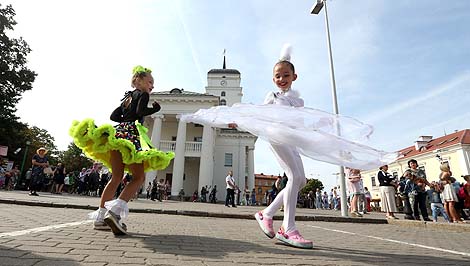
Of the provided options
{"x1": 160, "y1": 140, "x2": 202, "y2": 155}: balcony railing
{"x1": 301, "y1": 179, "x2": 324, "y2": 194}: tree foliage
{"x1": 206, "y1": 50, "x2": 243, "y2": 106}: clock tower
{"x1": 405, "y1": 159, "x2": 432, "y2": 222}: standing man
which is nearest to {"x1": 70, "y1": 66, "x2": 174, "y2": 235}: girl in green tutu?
{"x1": 405, "y1": 159, "x2": 432, "y2": 222}: standing man

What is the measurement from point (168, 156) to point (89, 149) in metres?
0.98

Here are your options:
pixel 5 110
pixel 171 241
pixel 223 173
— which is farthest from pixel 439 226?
pixel 5 110

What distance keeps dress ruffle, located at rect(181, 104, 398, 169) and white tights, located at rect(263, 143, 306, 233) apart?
112 mm

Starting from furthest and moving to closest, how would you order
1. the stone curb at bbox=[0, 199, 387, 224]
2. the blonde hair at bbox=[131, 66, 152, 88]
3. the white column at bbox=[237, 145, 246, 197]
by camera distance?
the white column at bbox=[237, 145, 246, 197], the stone curb at bbox=[0, 199, 387, 224], the blonde hair at bbox=[131, 66, 152, 88]

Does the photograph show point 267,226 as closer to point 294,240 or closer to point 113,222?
point 294,240

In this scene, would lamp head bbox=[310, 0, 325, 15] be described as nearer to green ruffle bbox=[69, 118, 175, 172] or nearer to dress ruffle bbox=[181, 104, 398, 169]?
dress ruffle bbox=[181, 104, 398, 169]

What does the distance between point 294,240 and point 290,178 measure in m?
0.69

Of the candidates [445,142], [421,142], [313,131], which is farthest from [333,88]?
[421,142]

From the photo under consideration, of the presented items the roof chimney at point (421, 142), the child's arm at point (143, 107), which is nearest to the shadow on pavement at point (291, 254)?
the child's arm at point (143, 107)

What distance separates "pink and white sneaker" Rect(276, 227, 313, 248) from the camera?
2.79 metres

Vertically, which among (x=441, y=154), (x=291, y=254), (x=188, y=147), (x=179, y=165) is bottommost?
(x=291, y=254)

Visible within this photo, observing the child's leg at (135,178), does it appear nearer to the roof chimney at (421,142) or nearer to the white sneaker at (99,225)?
the white sneaker at (99,225)

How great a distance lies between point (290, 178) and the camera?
3191 millimetres

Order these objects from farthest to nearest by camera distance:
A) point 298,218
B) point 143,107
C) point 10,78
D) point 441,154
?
1. point 441,154
2. point 10,78
3. point 298,218
4. point 143,107
